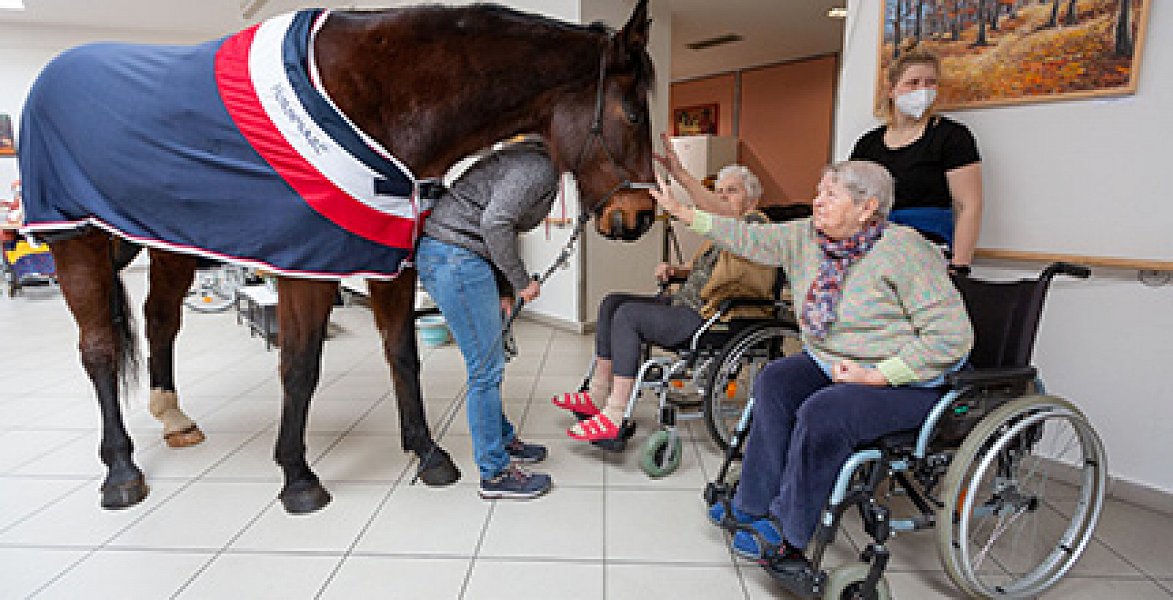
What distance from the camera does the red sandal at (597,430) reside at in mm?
2176

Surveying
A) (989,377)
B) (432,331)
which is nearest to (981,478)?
(989,377)

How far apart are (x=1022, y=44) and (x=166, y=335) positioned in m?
3.57

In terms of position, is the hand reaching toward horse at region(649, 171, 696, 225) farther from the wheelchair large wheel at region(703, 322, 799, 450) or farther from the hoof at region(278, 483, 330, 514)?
the hoof at region(278, 483, 330, 514)

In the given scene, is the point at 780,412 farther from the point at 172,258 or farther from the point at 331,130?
the point at 172,258

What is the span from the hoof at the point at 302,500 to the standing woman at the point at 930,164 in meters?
2.24

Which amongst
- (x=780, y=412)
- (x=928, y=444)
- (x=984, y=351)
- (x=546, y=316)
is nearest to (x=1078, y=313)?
(x=984, y=351)

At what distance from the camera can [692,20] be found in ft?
18.2

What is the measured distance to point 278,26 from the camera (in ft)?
5.57

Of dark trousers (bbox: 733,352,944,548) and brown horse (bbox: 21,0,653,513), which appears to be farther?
brown horse (bbox: 21,0,653,513)

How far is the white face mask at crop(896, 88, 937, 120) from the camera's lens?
1.98 meters

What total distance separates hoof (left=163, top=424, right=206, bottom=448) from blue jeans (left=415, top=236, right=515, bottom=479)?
55.1 inches

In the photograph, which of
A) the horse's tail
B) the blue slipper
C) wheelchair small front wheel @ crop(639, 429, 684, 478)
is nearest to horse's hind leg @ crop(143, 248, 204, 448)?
the horse's tail

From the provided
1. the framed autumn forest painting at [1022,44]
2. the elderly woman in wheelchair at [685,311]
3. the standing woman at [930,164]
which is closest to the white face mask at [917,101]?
the standing woman at [930,164]

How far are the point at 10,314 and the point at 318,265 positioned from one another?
583 centimetres
